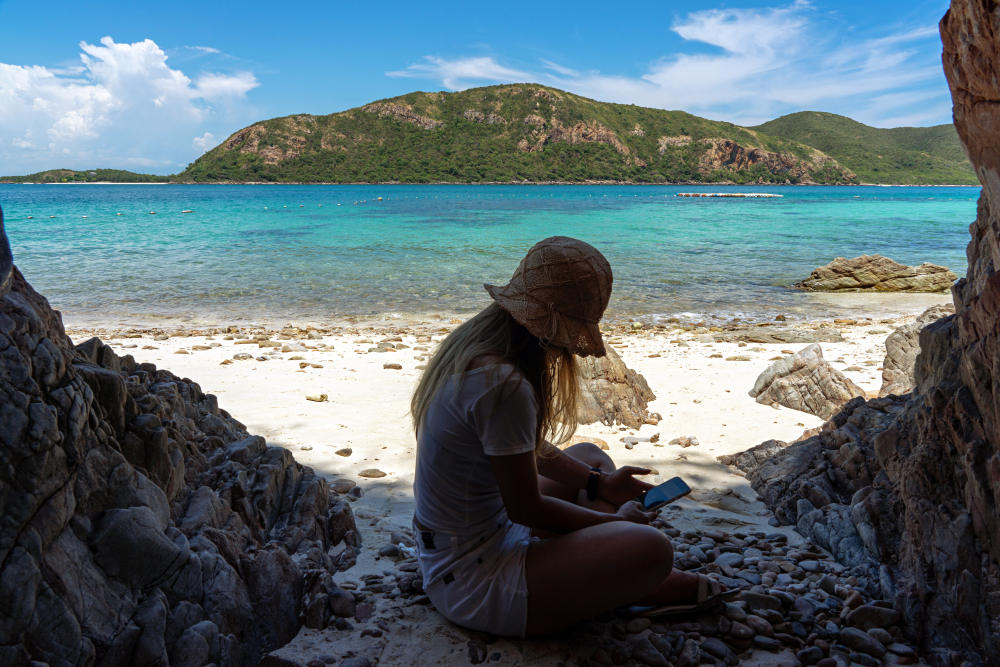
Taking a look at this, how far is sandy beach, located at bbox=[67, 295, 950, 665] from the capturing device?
Answer: 268cm

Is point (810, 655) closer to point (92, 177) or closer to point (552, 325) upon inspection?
point (552, 325)

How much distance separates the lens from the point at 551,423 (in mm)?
2740

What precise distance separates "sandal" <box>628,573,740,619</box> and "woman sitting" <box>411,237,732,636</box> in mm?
109

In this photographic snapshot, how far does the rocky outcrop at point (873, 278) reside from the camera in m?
15.6

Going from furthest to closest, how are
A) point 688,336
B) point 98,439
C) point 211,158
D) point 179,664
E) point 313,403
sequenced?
1. point 211,158
2. point 688,336
3. point 313,403
4. point 98,439
5. point 179,664

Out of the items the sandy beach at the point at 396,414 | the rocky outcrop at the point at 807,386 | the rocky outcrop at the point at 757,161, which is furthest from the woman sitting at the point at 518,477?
the rocky outcrop at the point at 757,161

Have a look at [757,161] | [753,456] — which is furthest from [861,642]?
[757,161]

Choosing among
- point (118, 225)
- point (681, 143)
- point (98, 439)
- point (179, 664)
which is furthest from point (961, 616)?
point (681, 143)

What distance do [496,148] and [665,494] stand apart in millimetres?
117729

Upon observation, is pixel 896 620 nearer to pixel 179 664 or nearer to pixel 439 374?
pixel 439 374

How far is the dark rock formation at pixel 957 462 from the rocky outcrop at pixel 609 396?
2427 millimetres

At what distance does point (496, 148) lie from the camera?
115875 mm

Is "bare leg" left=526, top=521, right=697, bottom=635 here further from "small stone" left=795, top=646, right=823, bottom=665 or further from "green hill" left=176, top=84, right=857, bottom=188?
"green hill" left=176, top=84, right=857, bottom=188

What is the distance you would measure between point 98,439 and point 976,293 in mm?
3517
